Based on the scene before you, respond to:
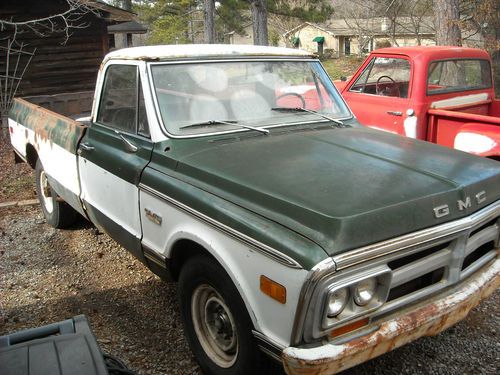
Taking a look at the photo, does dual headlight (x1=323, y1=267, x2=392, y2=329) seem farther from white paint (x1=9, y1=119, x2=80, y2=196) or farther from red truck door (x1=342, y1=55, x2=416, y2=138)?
red truck door (x1=342, y1=55, x2=416, y2=138)

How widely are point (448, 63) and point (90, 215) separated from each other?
450 centimetres

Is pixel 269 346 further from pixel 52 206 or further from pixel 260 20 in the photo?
pixel 260 20

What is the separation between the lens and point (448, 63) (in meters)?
6.03

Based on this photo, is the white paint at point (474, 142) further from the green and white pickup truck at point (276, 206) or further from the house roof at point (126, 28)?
the house roof at point (126, 28)

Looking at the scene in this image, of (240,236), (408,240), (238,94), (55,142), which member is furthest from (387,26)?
(240,236)

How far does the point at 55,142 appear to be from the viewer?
14.8 feet

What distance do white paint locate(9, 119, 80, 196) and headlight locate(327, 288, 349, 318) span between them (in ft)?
8.86

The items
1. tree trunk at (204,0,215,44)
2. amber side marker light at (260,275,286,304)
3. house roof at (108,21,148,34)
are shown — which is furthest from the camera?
tree trunk at (204,0,215,44)

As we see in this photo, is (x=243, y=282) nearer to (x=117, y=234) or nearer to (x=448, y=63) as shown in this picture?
(x=117, y=234)

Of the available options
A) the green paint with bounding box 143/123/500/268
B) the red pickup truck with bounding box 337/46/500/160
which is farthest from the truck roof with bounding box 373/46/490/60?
the green paint with bounding box 143/123/500/268

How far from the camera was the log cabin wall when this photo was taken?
12836 millimetres

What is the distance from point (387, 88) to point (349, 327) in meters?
4.54

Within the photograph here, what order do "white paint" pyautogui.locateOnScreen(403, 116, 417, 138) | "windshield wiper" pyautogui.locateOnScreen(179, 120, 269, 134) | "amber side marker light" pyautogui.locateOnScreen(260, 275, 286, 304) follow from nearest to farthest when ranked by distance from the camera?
"amber side marker light" pyautogui.locateOnScreen(260, 275, 286, 304), "windshield wiper" pyautogui.locateOnScreen(179, 120, 269, 134), "white paint" pyautogui.locateOnScreen(403, 116, 417, 138)

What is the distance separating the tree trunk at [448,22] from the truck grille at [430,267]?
27.4ft
